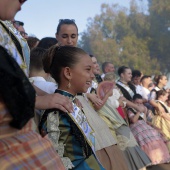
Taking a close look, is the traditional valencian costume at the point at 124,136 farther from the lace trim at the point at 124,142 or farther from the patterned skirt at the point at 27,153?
the patterned skirt at the point at 27,153

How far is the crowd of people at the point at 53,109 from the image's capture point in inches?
51.3

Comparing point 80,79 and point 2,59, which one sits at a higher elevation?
point 2,59

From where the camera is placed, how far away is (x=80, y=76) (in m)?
2.49

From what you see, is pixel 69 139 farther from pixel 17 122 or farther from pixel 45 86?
pixel 17 122

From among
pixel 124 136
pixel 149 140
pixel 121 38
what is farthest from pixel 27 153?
pixel 121 38

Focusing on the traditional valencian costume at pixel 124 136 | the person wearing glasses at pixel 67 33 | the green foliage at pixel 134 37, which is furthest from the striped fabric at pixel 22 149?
the green foliage at pixel 134 37

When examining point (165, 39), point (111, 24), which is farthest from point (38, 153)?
point (111, 24)

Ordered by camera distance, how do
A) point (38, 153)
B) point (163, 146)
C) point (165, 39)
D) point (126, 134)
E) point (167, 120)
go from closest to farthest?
1. point (38, 153)
2. point (126, 134)
3. point (163, 146)
4. point (167, 120)
5. point (165, 39)

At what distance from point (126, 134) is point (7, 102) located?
339 centimetres

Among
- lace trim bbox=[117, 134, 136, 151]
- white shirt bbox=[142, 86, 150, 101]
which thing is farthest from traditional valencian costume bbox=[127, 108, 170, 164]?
white shirt bbox=[142, 86, 150, 101]

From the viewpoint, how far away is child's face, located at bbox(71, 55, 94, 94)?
2480 mm

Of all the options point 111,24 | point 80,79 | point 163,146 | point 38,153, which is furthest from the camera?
point 111,24

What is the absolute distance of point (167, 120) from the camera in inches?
299

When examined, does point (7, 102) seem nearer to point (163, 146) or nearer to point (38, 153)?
point (38, 153)
